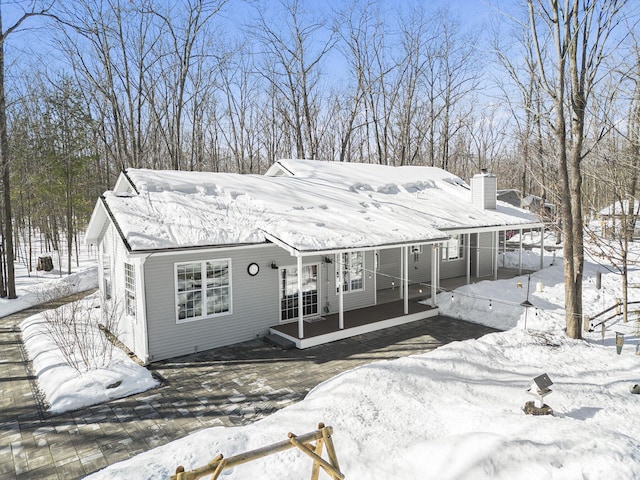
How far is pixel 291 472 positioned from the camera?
462 centimetres

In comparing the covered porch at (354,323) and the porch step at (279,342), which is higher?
the covered porch at (354,323)

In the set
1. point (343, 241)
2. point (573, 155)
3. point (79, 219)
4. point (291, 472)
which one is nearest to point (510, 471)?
point (291, 472)

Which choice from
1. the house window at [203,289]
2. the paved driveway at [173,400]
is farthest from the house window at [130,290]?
the paved driveway at [173,400]

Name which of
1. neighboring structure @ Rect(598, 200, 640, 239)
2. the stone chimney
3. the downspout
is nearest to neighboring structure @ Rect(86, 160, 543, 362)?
the downspout

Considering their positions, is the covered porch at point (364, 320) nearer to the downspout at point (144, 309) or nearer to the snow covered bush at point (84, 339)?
the downspout at point (144, 309)

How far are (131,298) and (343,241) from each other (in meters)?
5.31

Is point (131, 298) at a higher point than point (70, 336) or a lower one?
higher

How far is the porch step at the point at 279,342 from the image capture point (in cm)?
973

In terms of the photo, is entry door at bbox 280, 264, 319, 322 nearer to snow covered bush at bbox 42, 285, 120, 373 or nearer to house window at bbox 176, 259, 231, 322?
house window at bbox 176, 259, 231, 322

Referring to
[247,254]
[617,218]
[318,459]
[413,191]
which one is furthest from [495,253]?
[318,459]

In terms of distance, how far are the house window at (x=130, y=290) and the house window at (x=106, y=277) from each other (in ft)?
5.96

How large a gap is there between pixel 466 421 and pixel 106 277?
10347mm

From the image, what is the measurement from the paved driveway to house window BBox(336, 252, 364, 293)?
7.16 ft

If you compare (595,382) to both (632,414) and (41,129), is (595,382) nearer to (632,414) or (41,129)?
(632,414)
